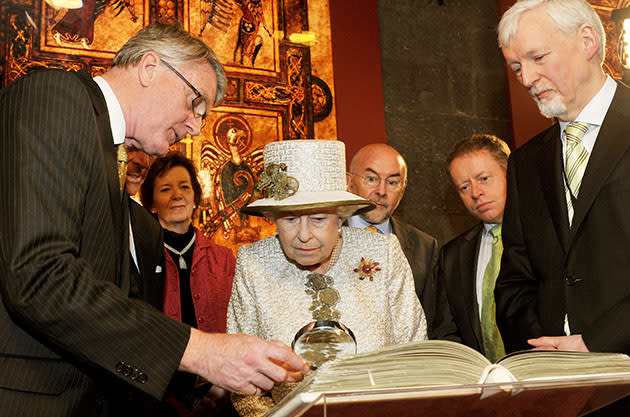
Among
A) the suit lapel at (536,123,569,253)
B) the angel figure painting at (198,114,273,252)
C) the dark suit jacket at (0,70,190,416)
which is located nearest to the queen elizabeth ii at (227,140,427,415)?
the suit lapel at (536,123,569,253)

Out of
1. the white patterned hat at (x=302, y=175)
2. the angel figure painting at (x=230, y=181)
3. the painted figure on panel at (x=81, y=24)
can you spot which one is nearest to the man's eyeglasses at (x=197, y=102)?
the white patterned hat at (x=302, y=175)

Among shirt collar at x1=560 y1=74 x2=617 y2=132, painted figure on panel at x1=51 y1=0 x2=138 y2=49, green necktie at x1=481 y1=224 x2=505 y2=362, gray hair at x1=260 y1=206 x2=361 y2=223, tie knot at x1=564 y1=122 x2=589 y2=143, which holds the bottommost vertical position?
green necktie at x1=481 y1=224 x2=505 y2=362

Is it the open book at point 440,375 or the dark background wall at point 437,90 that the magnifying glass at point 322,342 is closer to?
the open book at point 440,375

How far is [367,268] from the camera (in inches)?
107

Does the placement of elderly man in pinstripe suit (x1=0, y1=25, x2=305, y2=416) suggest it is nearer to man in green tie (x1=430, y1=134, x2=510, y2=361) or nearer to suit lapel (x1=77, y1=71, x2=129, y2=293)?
suit lapel (x1=77, y1=71, x2=129, y2=293)

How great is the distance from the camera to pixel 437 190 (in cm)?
571

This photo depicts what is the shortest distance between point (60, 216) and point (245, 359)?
55cm

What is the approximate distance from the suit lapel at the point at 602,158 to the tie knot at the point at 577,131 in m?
0.10

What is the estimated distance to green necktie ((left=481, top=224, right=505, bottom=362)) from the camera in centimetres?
346

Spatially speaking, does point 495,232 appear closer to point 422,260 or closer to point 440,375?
point 422,260

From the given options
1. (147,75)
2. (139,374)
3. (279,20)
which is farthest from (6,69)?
(139,374)

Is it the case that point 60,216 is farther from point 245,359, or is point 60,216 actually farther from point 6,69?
point 6,69

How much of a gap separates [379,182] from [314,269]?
1.83 m

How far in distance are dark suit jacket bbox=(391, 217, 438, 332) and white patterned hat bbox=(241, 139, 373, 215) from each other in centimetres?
128
